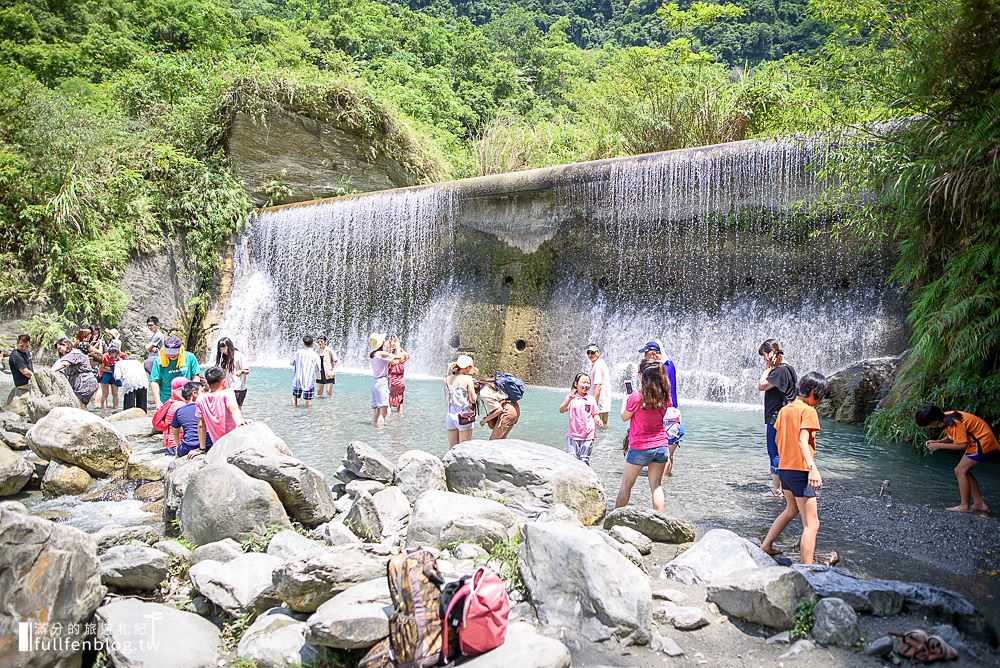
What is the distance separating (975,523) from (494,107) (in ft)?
110

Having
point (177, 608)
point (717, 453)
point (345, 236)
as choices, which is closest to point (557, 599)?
point (177, 608)

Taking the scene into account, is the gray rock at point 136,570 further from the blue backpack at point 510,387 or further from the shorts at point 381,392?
the shorts at point 381,392

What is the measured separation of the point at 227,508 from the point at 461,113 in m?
30.6

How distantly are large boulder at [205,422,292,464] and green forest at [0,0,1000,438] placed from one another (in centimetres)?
696

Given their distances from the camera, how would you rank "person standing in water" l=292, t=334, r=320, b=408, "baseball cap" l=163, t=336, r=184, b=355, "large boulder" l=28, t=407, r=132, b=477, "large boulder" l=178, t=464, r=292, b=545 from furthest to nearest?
"person standing in water" l=292, t=334, r=320, b=408 → "baseball cap" l=163, t=336, r=184, b=355 → "large boulder" l=28, t=407, r=132, b=477 → "large boulder" l=178, t=464, r=292, b=545

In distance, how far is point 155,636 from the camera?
3.95 metres

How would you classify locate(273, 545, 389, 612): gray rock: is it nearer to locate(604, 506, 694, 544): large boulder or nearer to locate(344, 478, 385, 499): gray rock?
locate(344, 478, 385, 499): gray rock

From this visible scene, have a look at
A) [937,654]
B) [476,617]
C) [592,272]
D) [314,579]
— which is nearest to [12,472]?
[314,579]

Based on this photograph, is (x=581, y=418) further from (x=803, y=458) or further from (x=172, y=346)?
(x=172, y=346)

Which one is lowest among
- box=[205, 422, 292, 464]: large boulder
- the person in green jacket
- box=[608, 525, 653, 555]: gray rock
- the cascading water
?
box=[608, 525, 653, 555]: gray rock

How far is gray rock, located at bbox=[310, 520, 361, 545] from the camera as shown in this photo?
17.4ft

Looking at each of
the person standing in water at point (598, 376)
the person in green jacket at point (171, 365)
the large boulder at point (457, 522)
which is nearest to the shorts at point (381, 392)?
the person in green jacket at point (171, 365)

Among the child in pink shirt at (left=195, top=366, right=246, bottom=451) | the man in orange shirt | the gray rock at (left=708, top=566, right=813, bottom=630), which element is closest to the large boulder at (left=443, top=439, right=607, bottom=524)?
the gray rock at (left=708, top=566, right=813, bottom=630)

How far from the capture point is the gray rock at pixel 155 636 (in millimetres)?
3793
